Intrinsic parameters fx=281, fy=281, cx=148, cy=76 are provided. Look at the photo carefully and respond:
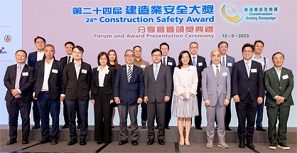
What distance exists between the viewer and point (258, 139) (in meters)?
4.38

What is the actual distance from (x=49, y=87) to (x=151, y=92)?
1.51m

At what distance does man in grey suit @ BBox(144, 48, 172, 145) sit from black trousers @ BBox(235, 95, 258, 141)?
1046 millimetres

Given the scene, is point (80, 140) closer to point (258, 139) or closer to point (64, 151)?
point (64, 151)

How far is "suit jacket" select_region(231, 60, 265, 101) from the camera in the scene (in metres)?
3.94

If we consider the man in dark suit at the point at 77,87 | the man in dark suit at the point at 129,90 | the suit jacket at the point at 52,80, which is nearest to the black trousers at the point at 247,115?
the man in dark suit at the point at 129,90

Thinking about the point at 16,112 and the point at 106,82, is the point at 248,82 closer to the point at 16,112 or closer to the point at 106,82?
the point at 106,82

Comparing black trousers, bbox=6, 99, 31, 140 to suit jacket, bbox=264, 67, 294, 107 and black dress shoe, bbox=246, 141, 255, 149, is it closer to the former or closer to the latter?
black dress shoe, bbox=246, 141, 255, 149

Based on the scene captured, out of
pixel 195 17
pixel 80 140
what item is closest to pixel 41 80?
pixel 80 140

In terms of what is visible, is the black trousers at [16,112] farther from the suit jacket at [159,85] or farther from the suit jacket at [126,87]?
the suit jacket at [159,85]

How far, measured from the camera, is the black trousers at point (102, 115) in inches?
163

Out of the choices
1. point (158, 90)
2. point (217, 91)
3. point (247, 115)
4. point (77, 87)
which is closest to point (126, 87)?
point (158, 90)

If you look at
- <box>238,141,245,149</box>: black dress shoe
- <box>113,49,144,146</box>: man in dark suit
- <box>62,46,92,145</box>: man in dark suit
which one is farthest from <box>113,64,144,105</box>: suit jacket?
<box>238,141,245,149</box>: black dress shoe

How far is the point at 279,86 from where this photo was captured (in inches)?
156

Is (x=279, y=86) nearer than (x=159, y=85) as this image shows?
Yes
